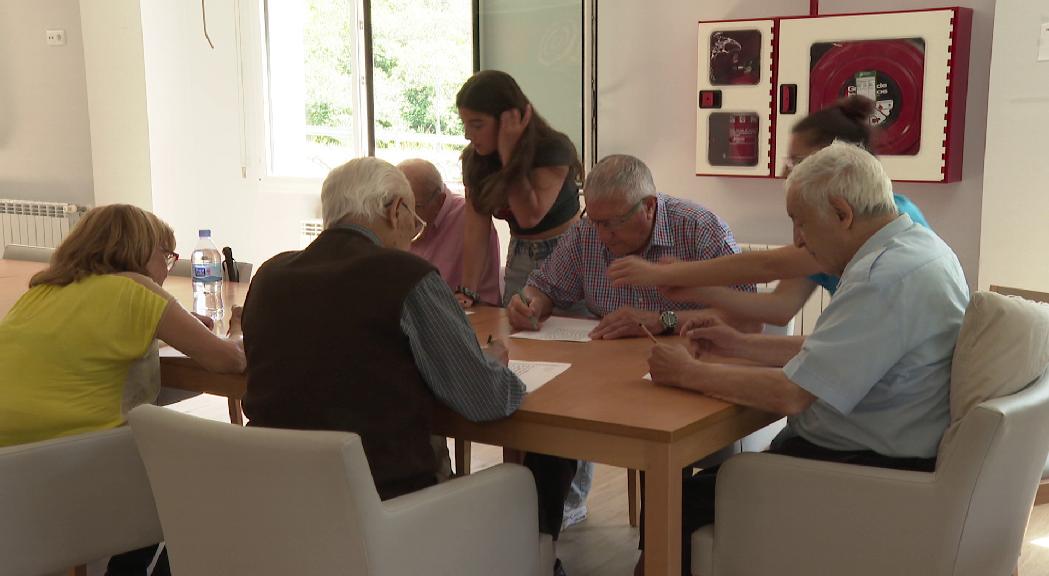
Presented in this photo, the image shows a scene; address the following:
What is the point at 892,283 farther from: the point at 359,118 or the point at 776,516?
the point at 359,118

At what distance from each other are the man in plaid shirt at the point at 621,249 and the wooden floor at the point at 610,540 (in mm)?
754

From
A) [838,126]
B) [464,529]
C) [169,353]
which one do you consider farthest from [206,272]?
[838,126]

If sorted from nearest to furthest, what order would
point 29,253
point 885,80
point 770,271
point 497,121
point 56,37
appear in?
point 770,271 < point 497,121 < point 885,80 < point 29,253 < point 56,37

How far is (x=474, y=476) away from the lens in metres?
2.02

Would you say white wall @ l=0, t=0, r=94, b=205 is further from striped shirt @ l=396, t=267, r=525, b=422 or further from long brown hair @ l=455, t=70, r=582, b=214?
striped shirt @ l=396, t=267, r=525, b=422

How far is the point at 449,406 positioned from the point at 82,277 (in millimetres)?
985

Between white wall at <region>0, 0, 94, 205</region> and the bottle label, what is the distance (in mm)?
3555

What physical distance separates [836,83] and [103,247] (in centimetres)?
284

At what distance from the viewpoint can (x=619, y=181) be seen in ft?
9.51

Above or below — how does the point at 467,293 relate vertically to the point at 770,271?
below

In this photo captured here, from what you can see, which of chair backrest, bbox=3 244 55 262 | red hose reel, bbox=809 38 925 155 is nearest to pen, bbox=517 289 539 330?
red hose reel, bbox=809 38 925 155

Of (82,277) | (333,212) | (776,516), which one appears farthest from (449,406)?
(82,277)

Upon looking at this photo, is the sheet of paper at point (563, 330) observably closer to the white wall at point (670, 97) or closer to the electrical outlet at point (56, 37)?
the white wall at point (670, 97)

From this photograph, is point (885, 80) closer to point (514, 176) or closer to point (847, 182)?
point (514, 176)
